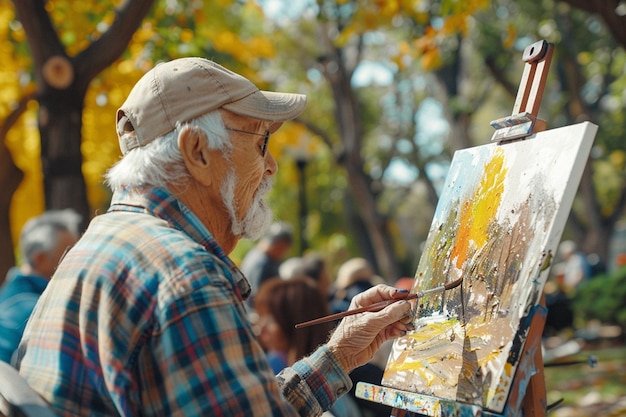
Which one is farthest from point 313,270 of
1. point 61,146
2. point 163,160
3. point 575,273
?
point 575,273

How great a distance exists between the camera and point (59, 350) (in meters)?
1.52

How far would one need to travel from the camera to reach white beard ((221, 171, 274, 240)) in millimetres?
1807

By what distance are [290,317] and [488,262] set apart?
1673mm

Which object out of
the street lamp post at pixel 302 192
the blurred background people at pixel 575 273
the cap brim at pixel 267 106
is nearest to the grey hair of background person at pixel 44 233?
the cap brim at pixel 267 106

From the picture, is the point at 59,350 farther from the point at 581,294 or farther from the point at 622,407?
the point at 581,294

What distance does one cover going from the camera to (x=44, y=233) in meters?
4.30

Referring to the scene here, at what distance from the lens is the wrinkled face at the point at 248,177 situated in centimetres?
181

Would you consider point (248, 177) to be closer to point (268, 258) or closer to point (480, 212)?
point (480, 212)

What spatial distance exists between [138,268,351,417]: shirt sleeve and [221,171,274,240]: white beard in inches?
13.9

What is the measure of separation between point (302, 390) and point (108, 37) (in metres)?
3.74

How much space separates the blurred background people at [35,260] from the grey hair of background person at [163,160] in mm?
1928

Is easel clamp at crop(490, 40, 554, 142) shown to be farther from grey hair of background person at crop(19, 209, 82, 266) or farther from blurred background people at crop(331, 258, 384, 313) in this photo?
blurred background people at crop(331, 258, 384, 313)

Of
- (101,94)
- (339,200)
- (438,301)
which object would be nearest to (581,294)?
(101,94)

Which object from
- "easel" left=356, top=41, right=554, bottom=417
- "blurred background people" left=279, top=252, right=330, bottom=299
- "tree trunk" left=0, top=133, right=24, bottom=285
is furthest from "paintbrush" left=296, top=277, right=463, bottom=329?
"tree trunk" left=0, top=133, right=24, bottom=285
